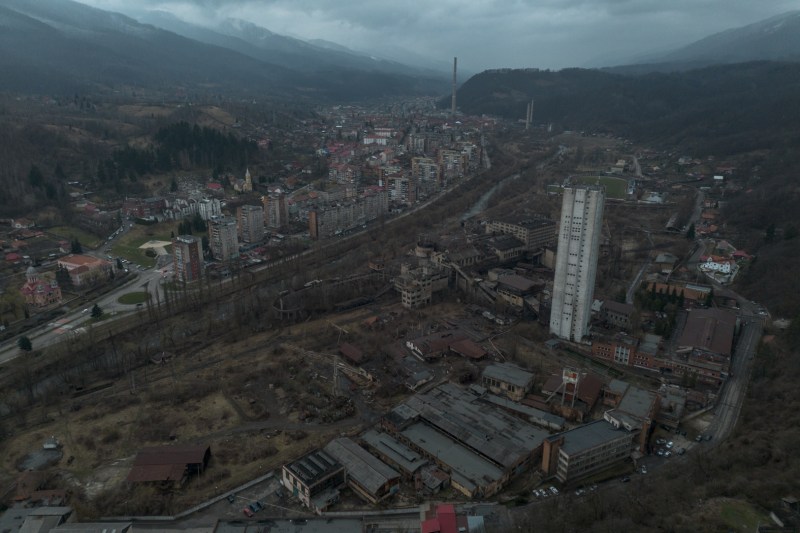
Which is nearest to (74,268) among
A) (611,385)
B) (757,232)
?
(611,385)

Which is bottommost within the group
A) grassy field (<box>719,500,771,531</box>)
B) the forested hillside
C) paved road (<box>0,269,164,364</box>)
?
paved road (<box>0,269,164,364</box>)

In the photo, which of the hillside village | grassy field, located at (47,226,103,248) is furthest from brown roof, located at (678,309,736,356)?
grassy field, located at (47,226,103,248)

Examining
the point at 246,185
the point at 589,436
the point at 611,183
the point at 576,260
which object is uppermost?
the point at 576,260

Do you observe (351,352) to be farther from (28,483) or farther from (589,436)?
(28,483)

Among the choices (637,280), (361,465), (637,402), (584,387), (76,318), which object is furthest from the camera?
(637,280)

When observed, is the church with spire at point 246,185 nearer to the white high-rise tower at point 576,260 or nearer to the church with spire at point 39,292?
the church with spire at point 39,292

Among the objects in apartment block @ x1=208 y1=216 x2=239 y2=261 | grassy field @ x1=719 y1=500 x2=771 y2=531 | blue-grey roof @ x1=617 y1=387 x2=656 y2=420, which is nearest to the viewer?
grassy field @ x1=719 y1=500 x2=771 y2=531

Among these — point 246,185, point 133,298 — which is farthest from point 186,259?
point 246,185

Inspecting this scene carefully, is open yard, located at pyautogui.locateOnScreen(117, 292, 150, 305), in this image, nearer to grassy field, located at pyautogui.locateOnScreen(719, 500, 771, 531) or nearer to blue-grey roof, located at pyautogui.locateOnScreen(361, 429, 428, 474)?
blue-grey roof, located at pyautogui.locateOnScreen(361, 429, 428, 474)
